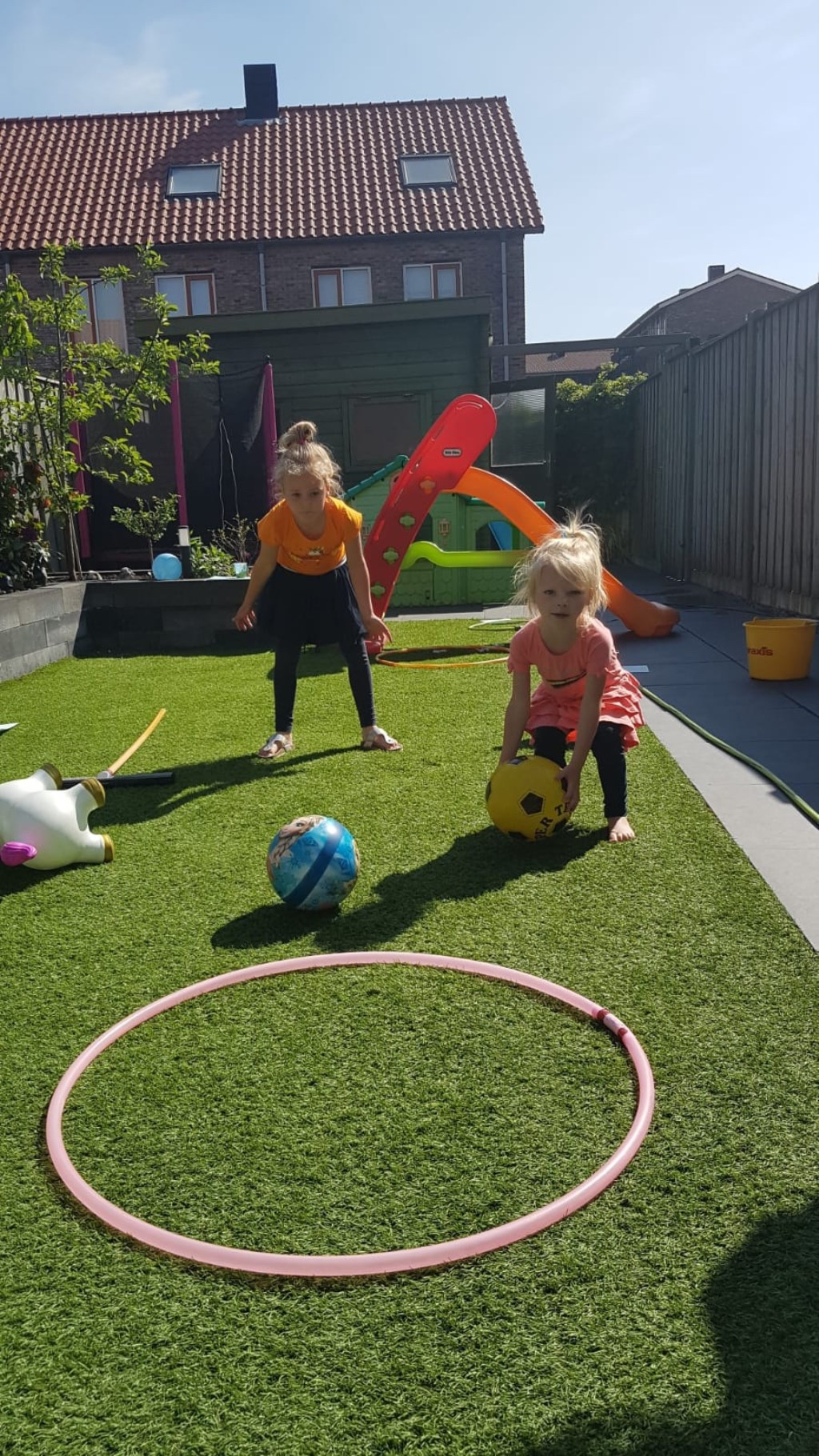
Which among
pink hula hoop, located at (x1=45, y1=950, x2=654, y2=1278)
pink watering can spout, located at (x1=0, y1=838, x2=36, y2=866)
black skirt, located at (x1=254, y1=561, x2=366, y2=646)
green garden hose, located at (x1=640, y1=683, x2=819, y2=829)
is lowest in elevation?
pink hula hoop, located at (x1=45, y1=950, x2=654, y2=1278)

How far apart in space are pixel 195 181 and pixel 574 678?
25.2 metres

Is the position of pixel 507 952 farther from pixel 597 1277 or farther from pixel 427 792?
pixel 427 792

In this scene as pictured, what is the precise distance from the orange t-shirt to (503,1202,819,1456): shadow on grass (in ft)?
13.6

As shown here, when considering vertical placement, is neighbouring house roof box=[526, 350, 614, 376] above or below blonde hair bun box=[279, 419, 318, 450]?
above

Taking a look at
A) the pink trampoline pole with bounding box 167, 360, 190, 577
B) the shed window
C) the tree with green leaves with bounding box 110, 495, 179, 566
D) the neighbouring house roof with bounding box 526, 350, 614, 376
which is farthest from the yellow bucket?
the neighbouring house roof with bounding box 526, 350, 614, 376

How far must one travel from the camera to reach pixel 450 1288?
5.59ft

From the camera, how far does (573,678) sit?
4191 mm

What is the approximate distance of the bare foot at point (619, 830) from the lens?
385 cm

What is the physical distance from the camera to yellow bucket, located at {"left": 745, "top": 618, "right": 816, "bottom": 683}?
662 centimetres

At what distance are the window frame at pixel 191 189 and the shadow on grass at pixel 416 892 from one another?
25011mm

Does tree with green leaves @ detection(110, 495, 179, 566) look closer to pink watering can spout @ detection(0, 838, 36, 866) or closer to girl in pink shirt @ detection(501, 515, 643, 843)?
girl in pink shirt @ detection(501, 515, 643, 843)

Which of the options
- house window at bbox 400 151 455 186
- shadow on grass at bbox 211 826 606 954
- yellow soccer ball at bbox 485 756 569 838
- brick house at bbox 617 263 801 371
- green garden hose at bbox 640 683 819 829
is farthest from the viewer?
brick house at bbox 617 263 801 371

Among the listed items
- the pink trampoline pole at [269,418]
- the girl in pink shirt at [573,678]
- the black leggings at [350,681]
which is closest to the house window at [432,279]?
the pink trampoline pole at [269,418]

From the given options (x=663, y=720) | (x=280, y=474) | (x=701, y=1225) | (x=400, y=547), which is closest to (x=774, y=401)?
(x=400, y=547)
